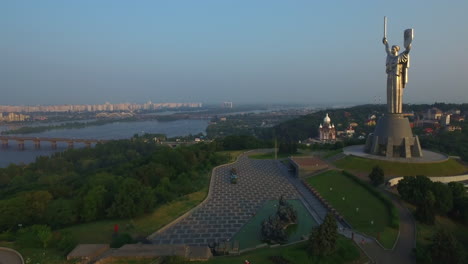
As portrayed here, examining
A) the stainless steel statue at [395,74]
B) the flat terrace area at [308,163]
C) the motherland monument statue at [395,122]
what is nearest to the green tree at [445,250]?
the flat terrace area at [308,163]

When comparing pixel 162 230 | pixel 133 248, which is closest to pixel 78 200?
pixel 162 230

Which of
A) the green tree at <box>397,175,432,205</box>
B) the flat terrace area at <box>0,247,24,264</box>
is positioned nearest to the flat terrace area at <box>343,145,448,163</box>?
the green tree at <box>397,175,432,205</box>

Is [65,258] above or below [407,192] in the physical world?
below

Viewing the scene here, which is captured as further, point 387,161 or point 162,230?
point 387,161

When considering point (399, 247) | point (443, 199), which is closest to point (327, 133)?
point (443, 199)

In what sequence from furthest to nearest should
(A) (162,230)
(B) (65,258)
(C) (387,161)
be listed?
(C) (387,161) → (A) (162,230) → (B) (65,258)

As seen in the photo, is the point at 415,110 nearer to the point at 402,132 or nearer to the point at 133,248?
the point at 402,132
